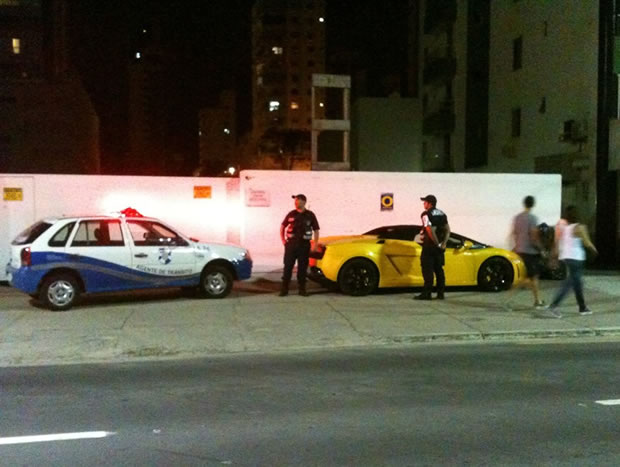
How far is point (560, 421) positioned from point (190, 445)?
3.03 meters

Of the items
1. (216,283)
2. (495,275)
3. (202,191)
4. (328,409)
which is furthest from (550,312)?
(202,191)

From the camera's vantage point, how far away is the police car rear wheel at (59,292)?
423 inches

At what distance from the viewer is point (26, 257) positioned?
34.7 feet

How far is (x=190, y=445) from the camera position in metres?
5.03

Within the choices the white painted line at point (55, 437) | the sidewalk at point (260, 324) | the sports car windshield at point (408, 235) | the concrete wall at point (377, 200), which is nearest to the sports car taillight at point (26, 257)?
the sidewalk at point (260, 324)

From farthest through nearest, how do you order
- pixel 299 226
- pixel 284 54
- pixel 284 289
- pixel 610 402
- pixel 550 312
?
pixel 284 54
pixel 284 289
pixel 299 226
pixel 550 312
pixel 610 402

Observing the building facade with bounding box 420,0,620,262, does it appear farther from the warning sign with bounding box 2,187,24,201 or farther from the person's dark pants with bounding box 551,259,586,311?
the warning sign with bounding box 2,187,24,201

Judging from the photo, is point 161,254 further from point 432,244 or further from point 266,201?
point 432,244

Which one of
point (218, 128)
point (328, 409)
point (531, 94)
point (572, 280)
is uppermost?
point (218, 128)

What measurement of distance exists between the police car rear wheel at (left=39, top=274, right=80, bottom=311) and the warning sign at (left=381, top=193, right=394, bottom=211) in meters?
7.11

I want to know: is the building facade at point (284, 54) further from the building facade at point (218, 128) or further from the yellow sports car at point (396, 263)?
the yellow sports car at point (396, 263)

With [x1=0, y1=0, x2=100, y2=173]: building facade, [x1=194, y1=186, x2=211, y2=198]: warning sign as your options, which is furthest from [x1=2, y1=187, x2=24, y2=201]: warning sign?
[x1=0, y1=0, x2=100, y2=173]: building facade

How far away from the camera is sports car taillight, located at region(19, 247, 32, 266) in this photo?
34.6 feet

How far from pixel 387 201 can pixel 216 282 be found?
498cm
